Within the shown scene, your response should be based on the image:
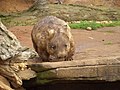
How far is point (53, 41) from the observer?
6223 mm

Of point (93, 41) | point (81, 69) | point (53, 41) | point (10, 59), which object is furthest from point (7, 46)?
point (93, 41)

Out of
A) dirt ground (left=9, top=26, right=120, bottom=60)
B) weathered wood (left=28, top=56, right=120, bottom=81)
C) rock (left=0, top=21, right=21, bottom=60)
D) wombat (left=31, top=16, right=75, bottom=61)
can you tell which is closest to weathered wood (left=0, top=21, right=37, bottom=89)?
rock (left=0, top=21, right=21, bottom=60)

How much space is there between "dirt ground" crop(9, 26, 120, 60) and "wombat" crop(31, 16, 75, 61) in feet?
2.05

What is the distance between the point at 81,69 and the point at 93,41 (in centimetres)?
324

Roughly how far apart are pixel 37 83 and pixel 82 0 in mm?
11669

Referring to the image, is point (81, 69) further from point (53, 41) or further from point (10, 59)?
point (10, 59)

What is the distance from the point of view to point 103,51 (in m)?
7.48

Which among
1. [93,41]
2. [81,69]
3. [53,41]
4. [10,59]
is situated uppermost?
[53,41]

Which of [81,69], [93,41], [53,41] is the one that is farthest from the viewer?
[93,41]

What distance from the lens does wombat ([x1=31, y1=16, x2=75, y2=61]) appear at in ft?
20.3

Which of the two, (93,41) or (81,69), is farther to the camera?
(93,41)

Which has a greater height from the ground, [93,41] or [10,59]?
[10,59]

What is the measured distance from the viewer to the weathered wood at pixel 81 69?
589 centimetres

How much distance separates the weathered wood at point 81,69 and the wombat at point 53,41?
285mm
